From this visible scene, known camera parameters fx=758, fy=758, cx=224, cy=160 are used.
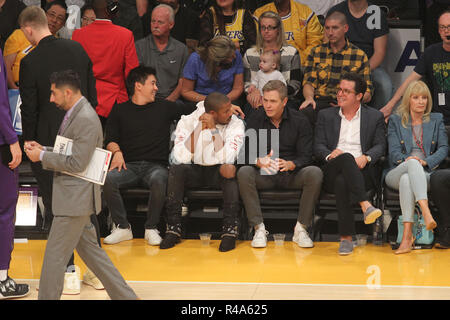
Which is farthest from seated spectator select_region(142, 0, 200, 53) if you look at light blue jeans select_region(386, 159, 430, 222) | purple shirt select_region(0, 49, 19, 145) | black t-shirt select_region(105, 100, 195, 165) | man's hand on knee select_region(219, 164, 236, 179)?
purple shirt select_region(0, 49, 19, 145)

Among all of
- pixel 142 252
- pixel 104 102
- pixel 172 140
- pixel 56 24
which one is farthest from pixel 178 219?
pixel 56 24

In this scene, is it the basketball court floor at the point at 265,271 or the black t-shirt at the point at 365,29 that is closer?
the basketball court floor at the point at 265,271

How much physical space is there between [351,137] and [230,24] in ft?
6.41

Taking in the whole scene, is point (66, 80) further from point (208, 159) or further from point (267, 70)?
point (267, 70)

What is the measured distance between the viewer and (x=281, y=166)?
6.42 m

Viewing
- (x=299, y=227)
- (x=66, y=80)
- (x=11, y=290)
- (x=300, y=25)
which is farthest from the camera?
(x=300, y=25)

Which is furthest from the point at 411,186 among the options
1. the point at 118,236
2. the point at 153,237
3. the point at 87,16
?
the point at 87,16

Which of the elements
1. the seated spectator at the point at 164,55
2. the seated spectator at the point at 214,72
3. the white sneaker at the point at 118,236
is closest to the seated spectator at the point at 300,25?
the seated spectator at the point at 214,72

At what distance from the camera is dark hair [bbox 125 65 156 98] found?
6735 millimetres

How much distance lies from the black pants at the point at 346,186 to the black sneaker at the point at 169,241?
1374 mm

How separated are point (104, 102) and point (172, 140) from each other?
0.75m

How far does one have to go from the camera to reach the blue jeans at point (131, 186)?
646 centimetres

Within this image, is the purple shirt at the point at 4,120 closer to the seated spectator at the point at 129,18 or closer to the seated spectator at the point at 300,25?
the seated spectator at the point at 129,18

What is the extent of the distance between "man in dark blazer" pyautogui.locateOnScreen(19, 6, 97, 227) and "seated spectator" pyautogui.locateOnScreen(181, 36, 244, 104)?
213cm
